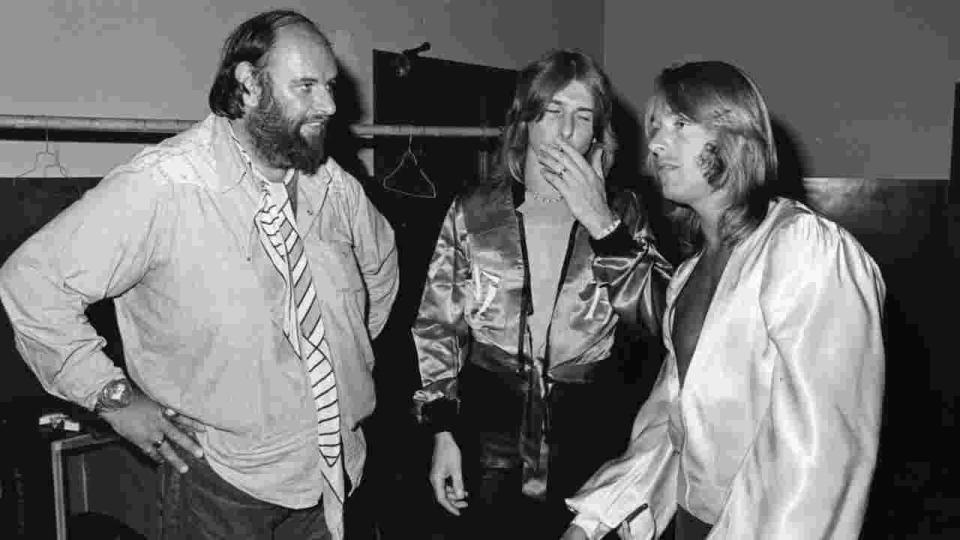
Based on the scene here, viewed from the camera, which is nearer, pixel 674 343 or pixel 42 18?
pixel 674 343

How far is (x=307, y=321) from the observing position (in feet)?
5.70

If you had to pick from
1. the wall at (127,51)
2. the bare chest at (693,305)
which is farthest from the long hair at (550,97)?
the wall at (127,51)

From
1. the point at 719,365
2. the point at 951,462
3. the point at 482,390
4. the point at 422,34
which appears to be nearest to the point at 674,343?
the point at 719,365

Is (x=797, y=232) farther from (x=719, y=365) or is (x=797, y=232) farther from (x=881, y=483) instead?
(x=881, y=483)

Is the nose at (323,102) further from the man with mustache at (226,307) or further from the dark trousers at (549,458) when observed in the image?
the dark trousers at (549,458)

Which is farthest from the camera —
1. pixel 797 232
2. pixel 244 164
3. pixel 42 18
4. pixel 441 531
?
pixel 441 531

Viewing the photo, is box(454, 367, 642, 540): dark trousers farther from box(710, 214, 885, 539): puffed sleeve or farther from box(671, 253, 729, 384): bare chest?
box(710, 214, 885, 539): puffed sleeve

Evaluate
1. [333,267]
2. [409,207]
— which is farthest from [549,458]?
[409,207]

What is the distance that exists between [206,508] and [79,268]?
563mm

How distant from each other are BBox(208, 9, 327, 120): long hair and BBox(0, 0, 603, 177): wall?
1146 millimetres

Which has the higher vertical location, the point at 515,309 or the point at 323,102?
the point at 323,102

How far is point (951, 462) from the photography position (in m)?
4.61

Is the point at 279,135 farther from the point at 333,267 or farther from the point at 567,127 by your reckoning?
the point at 567,127

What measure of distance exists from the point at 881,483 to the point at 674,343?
3.59 m
